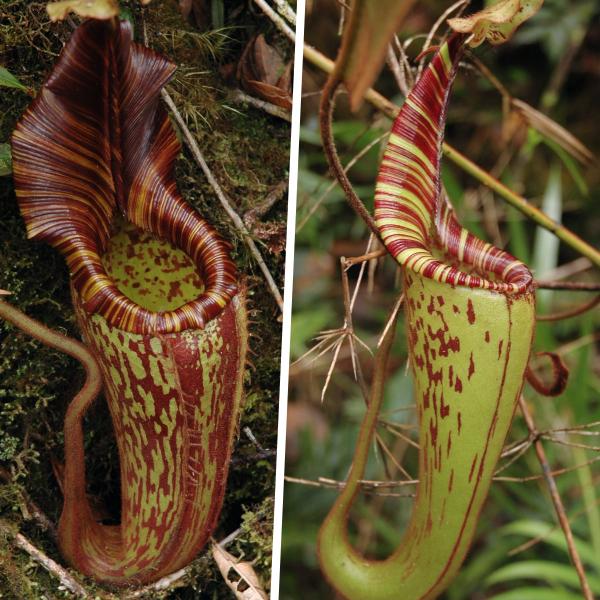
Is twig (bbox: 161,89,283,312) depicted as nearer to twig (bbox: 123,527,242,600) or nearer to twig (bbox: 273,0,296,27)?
twig (bbox: 273,0,296,27)

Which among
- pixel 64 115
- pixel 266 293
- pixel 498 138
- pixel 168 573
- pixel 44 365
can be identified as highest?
pixel 498 138

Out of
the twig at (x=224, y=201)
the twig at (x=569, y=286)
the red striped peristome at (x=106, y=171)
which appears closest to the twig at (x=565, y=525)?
the twig at (x=569, y=286)

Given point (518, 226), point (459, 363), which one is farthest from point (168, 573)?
point (518, 226)

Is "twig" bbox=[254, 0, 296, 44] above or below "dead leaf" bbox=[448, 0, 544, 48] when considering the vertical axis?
above

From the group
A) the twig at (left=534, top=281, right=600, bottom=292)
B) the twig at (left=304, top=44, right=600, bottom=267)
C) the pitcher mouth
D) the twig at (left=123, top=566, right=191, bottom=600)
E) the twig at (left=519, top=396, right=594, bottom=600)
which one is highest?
the twig at (left=304, top=44, right=600, bottom=267)

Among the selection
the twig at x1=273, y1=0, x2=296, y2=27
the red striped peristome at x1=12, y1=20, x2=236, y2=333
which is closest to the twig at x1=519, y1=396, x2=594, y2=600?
the red striped peristome at x1=12, y1=20, x2=236, y2=333

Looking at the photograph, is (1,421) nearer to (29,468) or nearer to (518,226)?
(29,468)
